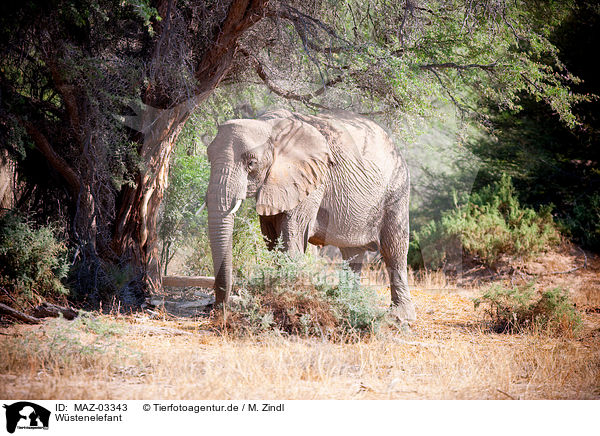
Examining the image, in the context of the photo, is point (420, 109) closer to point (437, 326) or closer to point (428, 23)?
point (428, 23)

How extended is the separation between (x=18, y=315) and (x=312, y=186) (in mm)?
3762

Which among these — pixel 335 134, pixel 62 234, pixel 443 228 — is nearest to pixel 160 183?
pixel 62 234

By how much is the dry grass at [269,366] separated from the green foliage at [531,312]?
59 cm

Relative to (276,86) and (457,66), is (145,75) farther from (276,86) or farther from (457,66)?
(457,66)

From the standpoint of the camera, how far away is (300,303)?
7.16m

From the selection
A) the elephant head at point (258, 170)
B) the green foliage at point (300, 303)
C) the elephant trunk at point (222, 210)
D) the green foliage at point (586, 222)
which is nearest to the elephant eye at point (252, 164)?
the elephant head at point (258, 170)

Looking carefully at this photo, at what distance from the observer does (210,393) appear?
486cm

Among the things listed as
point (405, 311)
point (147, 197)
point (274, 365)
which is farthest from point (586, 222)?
point (274, 365)

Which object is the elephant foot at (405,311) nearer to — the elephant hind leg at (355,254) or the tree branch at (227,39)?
the elephant hind leg at (355,254)

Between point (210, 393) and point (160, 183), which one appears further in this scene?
point (160, 183)

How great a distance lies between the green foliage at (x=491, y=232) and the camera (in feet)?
42.9

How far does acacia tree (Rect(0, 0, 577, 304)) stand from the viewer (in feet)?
24.8

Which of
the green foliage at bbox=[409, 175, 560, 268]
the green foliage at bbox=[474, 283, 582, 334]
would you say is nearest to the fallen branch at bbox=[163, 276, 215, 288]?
the green foliage at bbox=[474, 283, 582, 334]

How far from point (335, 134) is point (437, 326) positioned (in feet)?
9.82
